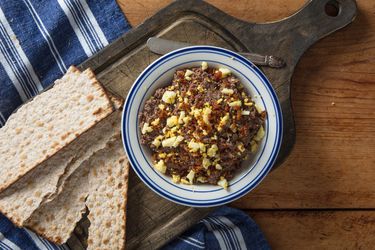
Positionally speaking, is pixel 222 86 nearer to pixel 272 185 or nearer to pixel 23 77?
pixel 272 185

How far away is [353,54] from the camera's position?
2297 millimetres

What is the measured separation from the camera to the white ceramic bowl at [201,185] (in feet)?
6.46

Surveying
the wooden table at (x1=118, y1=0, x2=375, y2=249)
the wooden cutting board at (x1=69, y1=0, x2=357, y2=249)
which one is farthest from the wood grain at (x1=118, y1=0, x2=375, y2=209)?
the wooden cutting board at (x1=69, y1=0, x2=357, y2=249)

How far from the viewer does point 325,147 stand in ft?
7.63

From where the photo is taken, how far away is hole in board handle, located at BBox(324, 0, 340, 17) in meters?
2.21

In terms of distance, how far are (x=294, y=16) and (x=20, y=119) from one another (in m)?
1.31

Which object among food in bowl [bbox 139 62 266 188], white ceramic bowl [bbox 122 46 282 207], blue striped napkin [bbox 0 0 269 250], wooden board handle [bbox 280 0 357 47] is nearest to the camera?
→ food in bowl [bbox 139 62 266 188]

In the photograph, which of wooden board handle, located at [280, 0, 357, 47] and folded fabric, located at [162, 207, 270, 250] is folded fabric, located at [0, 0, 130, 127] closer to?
wooden board handle, located at [280, 0, 357, 47]

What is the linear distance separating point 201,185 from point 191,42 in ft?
Answer: 2.17

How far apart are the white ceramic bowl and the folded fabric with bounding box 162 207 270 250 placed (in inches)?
12.1

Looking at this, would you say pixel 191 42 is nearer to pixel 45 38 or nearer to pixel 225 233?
pixel 45 38

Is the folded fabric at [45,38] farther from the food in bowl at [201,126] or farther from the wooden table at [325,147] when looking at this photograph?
the food in bowl at [201,126]

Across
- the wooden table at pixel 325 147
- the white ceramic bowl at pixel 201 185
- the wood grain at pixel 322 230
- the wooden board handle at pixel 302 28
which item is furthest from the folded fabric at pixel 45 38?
the wood grain at pixel 322 230

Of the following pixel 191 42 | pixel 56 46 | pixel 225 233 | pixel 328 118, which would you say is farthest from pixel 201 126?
pixel 56 46
